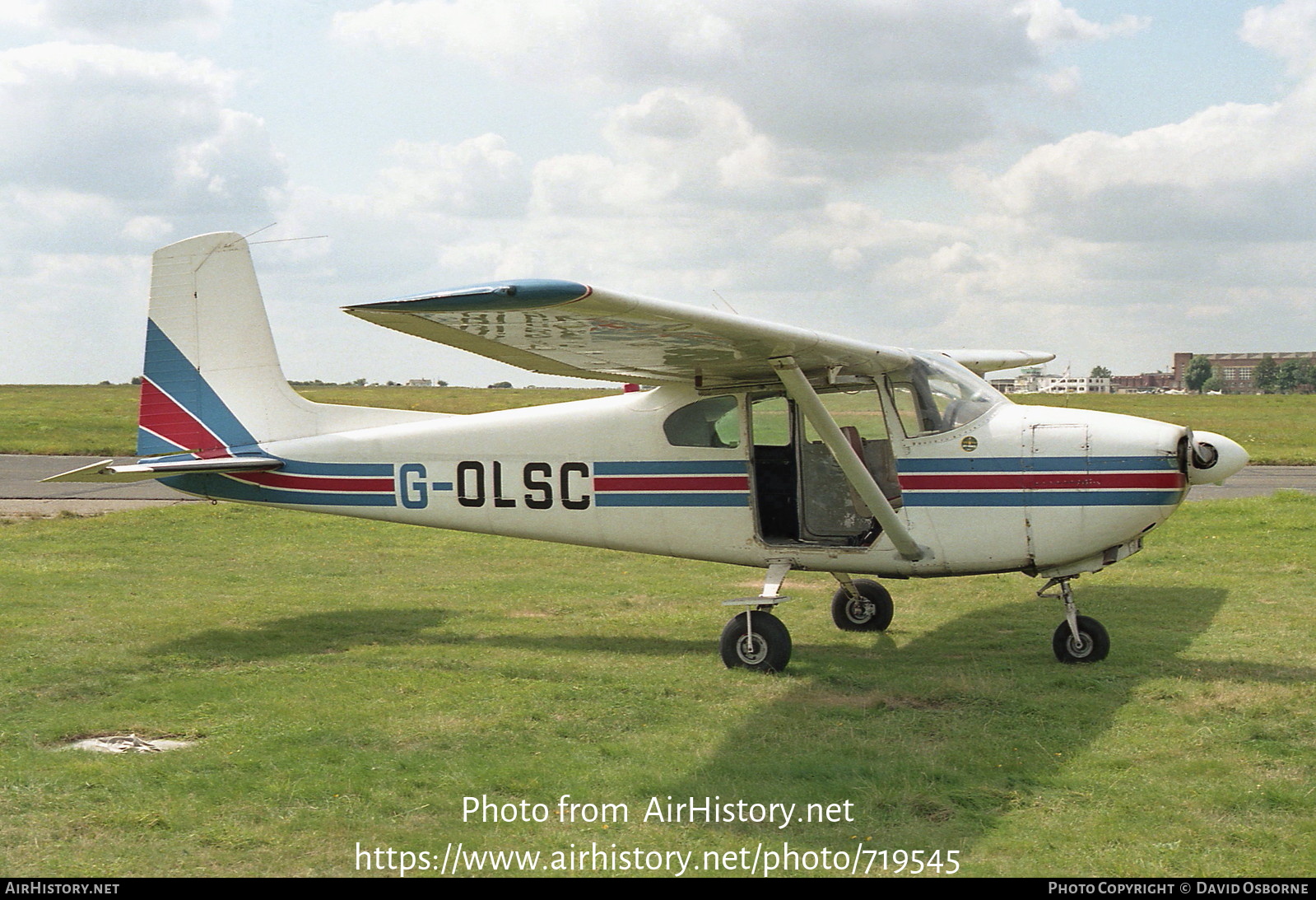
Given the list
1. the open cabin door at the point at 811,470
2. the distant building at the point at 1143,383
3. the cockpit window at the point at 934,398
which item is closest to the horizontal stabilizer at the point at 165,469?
the open cabin door at the point at 811,470

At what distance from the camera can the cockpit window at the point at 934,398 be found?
27.6 feet

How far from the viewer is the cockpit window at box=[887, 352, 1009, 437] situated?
8.41m

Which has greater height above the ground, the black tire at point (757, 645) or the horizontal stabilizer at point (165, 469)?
the horizontal stabilizer at point (165, 469)

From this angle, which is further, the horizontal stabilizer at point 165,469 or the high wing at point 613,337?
the horizontal stabilizer at point 165,469

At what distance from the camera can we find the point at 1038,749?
6070 millimetres

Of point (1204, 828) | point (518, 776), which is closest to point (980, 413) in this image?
point (1204, 828)

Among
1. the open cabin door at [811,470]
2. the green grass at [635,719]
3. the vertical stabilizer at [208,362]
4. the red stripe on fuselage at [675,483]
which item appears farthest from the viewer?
the vertical stabilizer at [208,362]

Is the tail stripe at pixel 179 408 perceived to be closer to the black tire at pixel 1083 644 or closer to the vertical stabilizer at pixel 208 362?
the vertical stabilizer at pixel 208 362

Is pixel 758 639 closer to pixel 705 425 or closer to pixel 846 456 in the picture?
pixel 846 456

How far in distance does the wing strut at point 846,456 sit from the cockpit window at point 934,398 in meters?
0.58

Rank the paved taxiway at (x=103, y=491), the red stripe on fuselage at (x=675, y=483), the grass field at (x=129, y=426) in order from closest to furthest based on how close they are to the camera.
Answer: the red stripe on fuselage at (x=675, y=483), the paved taxiway at (x=103, y=491), the grass field at (x=129, y=426)

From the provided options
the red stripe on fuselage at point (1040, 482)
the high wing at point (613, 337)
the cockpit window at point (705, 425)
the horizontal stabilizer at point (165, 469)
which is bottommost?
the red stripe on fuselage at point (1040, 482)

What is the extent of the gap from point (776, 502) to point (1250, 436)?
38.5 m
